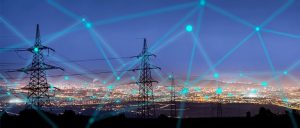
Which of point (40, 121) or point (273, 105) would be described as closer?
point (40, 121)

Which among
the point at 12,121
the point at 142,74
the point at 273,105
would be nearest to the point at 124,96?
the point at 273,105


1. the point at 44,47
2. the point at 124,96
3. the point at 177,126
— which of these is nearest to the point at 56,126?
the point at 177,126

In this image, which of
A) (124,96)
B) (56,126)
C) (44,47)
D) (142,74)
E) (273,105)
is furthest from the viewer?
(124,96)

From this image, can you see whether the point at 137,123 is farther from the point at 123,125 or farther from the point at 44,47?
the point at 44,47

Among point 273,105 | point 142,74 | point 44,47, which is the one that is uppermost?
point 44,47

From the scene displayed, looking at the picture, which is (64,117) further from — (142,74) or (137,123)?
(142,74)

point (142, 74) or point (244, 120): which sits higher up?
point (142, 74)

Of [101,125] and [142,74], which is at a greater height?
[142,74]

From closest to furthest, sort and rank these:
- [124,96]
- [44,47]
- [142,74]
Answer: [44,47]
[142,74]
[124,96]

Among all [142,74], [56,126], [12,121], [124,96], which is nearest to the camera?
[56,126]
